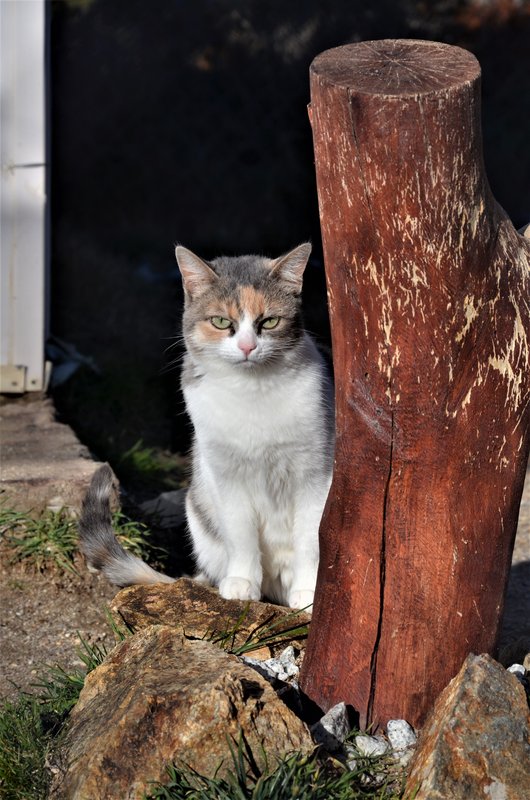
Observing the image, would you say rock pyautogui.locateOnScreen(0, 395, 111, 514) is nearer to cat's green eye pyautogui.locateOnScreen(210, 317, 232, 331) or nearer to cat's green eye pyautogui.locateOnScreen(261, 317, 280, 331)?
cat's green eye pyautogui.locateOnScreen(210, 317, 232, 331)

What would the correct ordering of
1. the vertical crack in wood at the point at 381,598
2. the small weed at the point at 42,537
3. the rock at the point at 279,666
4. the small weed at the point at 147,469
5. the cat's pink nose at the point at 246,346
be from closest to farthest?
the vertical crack in wood at the point at 381,598 < the rock at the point at 279,666 < the cat's pink nose at the point at 246,346 < the small weed at the point at 42,537 < the small weed at the point at 147,469

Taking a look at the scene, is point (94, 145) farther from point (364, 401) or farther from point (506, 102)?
point (364, 401)

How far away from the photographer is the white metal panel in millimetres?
6047

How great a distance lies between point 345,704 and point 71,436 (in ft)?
9.67

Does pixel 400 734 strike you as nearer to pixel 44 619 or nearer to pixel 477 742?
pixel 477 742

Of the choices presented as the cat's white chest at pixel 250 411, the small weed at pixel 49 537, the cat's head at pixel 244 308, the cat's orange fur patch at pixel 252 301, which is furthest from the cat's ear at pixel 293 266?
the small weed at pixel 49 537

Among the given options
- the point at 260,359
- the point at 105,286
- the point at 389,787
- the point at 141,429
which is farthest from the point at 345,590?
the point at 105,286

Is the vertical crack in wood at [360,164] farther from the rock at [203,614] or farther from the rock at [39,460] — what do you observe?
the rock at [39,460]

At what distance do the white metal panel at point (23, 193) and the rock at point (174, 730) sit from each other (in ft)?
12.3

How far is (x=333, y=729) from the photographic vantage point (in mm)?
2979

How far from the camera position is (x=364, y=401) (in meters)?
2.89

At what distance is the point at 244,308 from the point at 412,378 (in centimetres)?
122

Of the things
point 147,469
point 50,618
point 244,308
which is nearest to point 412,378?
point 244,308

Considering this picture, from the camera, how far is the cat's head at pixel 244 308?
386 centimetres
